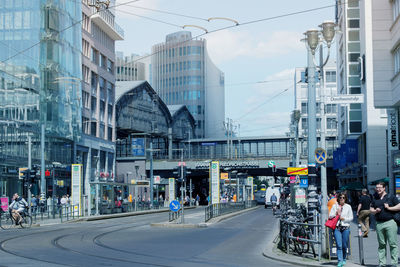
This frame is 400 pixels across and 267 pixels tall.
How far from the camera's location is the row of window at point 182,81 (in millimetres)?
161250

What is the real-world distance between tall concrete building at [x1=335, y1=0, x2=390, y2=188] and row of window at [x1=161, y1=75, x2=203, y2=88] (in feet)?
297

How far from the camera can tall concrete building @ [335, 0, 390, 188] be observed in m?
53.9

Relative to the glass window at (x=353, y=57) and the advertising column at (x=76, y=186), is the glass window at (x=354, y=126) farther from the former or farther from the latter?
the advertising column at (x=76, y=186)

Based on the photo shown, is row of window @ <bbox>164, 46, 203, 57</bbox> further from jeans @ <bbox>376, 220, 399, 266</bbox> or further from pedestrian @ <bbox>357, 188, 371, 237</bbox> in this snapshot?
jeans @ <bbox>376, 220, 399, 266</bbox>

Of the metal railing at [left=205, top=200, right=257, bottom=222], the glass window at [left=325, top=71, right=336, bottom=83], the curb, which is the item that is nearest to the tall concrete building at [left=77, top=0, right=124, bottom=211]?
the metal railing at [left=205, top=200, right=257, bottom=222]

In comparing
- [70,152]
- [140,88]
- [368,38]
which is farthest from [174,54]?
[368,38]

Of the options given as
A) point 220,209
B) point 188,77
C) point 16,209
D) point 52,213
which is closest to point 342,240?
point 16,209

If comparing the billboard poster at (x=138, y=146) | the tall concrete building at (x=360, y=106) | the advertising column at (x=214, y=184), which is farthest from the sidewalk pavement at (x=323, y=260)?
the billboard poster at (x=138, y=146)

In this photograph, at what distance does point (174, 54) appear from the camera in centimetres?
16312

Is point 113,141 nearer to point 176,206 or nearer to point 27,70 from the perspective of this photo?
point 27,70

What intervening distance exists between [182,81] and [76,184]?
397 feet

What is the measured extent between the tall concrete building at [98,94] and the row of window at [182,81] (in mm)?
79481

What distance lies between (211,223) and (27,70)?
95.1ft

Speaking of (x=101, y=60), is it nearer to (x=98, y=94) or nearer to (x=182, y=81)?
(x=98, y=94)
